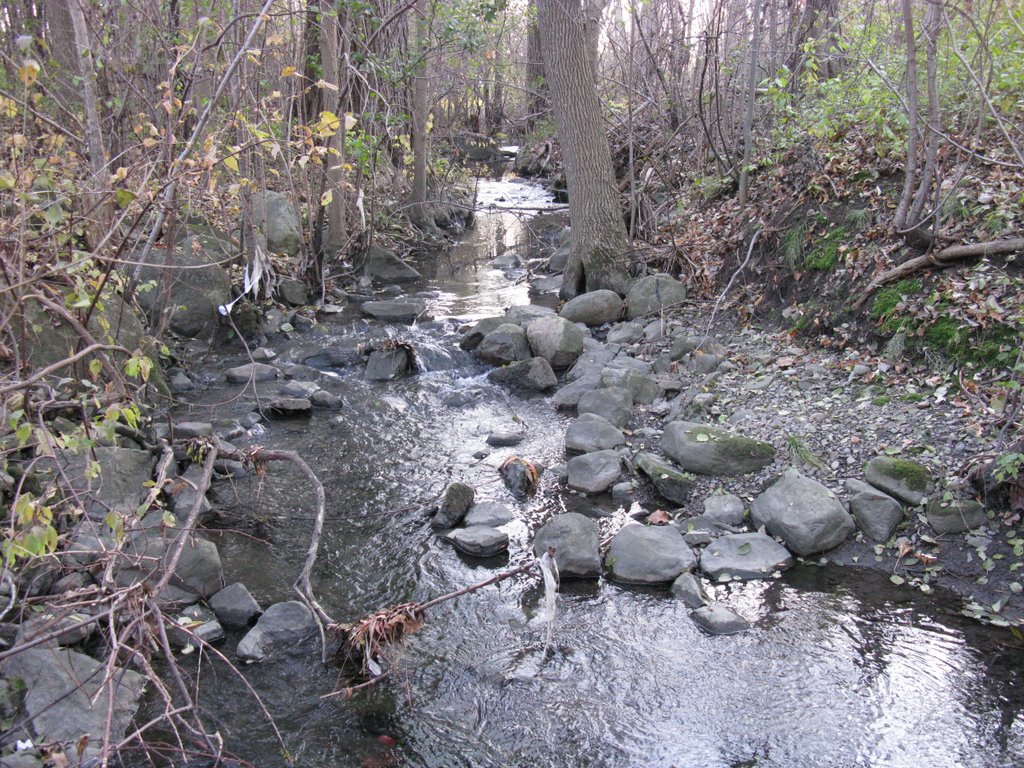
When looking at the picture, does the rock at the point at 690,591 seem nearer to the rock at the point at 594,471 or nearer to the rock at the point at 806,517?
the rock at the point at 806,517

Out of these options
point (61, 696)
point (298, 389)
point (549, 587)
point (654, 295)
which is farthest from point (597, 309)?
point (61, 696)

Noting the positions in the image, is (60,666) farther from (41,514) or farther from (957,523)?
(957,523)

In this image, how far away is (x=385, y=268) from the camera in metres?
13.6

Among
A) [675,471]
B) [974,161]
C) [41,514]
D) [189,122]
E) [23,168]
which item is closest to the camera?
[41,514]

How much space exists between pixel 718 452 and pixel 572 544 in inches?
65.8

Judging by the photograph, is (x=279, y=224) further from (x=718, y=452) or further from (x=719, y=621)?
(x=719, y=621)

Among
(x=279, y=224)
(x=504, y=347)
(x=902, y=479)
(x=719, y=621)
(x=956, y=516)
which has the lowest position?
(x=719, y=621)

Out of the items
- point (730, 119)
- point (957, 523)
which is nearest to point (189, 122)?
point (730, 119)

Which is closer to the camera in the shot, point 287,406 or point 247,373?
point 287,406

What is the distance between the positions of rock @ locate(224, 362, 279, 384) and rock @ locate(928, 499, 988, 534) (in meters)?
6.93

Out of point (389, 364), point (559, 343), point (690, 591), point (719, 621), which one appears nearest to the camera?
point (719, 621)

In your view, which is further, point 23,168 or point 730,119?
point 730,119

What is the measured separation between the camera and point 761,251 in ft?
30.6

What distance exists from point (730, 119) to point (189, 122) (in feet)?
27.1
